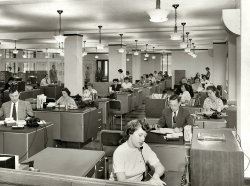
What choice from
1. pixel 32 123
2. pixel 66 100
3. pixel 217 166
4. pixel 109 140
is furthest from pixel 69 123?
pixel 217 166

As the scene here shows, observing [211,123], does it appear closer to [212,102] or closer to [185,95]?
[212,102]

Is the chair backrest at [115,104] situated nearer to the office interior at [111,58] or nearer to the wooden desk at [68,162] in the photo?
the office interior at [111,58]

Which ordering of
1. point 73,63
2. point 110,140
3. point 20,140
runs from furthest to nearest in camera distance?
point 73,63, point 20,140, point 110,140

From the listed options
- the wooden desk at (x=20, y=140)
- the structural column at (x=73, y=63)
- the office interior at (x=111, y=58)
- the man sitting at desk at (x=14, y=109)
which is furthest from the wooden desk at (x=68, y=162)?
the structural column at (x=73, y=63)

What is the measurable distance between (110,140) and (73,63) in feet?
24.9

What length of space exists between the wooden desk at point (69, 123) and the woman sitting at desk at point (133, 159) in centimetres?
333

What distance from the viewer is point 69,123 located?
5922mm

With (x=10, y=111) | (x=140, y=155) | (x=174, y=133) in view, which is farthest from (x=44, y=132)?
(x=140, y=155)

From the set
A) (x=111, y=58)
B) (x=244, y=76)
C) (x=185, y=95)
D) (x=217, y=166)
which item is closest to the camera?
(x=217, y=166)

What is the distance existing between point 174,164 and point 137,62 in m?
17.8

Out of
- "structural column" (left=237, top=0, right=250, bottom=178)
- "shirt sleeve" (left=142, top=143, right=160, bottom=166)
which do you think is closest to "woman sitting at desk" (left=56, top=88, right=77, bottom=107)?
"shirt sleeve" (left=142, top=143, right=160, bottom=166)

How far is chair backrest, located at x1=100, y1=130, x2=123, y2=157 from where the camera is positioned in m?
3.13

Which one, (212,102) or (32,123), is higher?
(212,102)

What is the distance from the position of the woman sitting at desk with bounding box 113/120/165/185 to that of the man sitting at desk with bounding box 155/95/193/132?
1.77m
